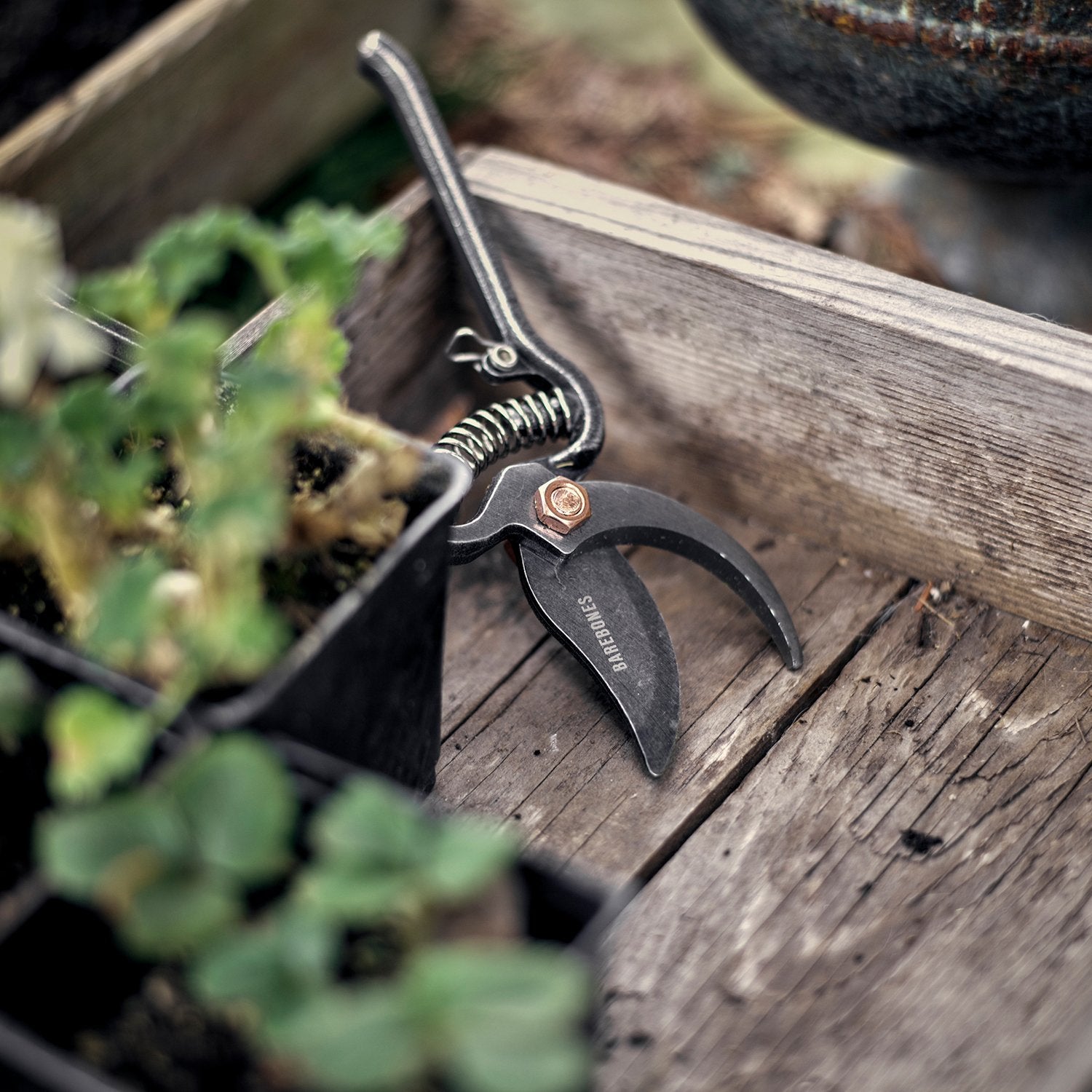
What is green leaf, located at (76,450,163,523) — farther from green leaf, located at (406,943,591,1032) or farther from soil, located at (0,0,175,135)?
soil, located at (0,0,175,135)

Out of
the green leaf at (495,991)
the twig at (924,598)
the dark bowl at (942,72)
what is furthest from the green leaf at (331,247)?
the dark bowl at (942,72)

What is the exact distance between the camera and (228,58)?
5.24ft

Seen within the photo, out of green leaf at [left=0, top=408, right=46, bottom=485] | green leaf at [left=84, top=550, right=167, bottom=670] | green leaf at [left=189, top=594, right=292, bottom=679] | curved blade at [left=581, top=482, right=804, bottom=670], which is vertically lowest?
curved blade at [left=581, top=482, right=804, bottom=670]

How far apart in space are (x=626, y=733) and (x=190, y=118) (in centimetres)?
102

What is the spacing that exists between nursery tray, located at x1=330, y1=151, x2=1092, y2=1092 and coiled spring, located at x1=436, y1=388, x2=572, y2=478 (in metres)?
0.15

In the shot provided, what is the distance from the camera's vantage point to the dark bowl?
1116 mm

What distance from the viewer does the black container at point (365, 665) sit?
0.68 meters

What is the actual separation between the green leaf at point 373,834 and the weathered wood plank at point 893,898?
0.29m

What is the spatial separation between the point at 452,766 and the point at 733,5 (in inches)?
33.2

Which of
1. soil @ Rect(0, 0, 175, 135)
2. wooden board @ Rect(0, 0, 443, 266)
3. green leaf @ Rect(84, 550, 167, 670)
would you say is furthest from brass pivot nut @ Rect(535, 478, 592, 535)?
soil @ Rect(0, 0, 175, 135)

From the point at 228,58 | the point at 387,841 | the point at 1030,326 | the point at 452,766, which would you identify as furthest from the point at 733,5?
the point at 387,841

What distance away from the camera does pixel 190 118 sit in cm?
157

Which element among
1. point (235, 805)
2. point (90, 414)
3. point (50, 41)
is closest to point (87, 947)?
point (235, 805)

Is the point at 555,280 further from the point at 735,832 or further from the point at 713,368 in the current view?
the point at 735,832
